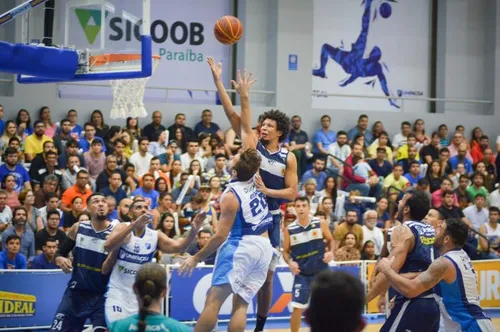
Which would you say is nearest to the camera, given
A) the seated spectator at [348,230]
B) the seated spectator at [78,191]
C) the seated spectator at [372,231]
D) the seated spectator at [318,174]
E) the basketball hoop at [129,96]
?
the basketball hoop at [129,96]

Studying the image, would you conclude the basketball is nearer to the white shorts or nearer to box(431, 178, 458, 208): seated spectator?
the white shorts

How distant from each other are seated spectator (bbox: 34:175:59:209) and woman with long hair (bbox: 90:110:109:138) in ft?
8.95

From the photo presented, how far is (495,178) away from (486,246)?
3661mm

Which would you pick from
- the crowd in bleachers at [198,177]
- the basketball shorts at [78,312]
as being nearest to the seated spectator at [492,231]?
the crowd in bleachers at [198,177]

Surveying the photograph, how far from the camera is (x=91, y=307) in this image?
29.7 ft

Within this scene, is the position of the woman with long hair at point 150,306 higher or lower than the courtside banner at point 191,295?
higher

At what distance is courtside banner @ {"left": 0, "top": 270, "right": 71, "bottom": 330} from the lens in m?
12.1

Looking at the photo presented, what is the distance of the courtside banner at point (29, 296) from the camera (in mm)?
12055

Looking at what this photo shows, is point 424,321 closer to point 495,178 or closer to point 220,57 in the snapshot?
point 495,178

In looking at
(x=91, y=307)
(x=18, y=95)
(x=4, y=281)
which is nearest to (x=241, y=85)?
(x=91, y=307)

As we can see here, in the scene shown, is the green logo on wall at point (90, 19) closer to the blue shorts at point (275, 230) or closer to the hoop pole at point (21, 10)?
the hoop pole at point (21, 10)

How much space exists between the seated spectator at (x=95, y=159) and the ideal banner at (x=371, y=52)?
26.1 ft

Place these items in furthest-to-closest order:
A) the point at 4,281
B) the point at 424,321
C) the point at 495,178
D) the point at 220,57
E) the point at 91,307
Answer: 1. the point at 220,57
2. the point at 495,178
3. the point at 4,281
4. the point at 91,307
5. the point at 424,321

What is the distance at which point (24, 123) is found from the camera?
1655 centimetres
